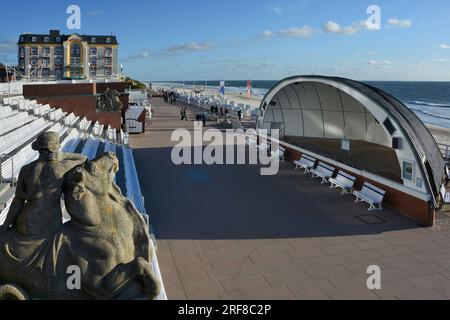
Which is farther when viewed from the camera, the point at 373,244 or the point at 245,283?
the point at 373,244

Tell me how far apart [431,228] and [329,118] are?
1060 cm

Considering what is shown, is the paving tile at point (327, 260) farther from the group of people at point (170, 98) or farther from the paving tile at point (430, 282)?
the group of people at point (170, 98)

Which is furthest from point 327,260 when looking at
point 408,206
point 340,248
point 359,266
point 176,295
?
point 408,206

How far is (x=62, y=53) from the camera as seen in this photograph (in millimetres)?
79250

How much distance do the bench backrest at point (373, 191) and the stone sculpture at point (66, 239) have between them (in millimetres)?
8387

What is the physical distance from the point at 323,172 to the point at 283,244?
630 centimetres

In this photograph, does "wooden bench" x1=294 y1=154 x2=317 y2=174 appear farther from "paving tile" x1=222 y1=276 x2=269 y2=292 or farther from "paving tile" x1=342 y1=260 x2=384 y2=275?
"paving tile" x1=222 y1=276 x2=269 y2=292

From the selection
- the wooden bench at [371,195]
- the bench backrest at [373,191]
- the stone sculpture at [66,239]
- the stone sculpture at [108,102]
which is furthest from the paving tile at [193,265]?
the stone sculpture at [108,102]

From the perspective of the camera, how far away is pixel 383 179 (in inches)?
477

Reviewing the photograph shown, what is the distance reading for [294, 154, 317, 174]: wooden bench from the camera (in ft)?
52.9

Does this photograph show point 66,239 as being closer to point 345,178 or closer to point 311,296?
Result: point 311,296

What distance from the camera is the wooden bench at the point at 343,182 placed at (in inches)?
520

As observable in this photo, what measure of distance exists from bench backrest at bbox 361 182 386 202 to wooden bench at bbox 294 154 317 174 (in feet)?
11.8

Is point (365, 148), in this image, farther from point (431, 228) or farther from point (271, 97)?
point (431, 228)
